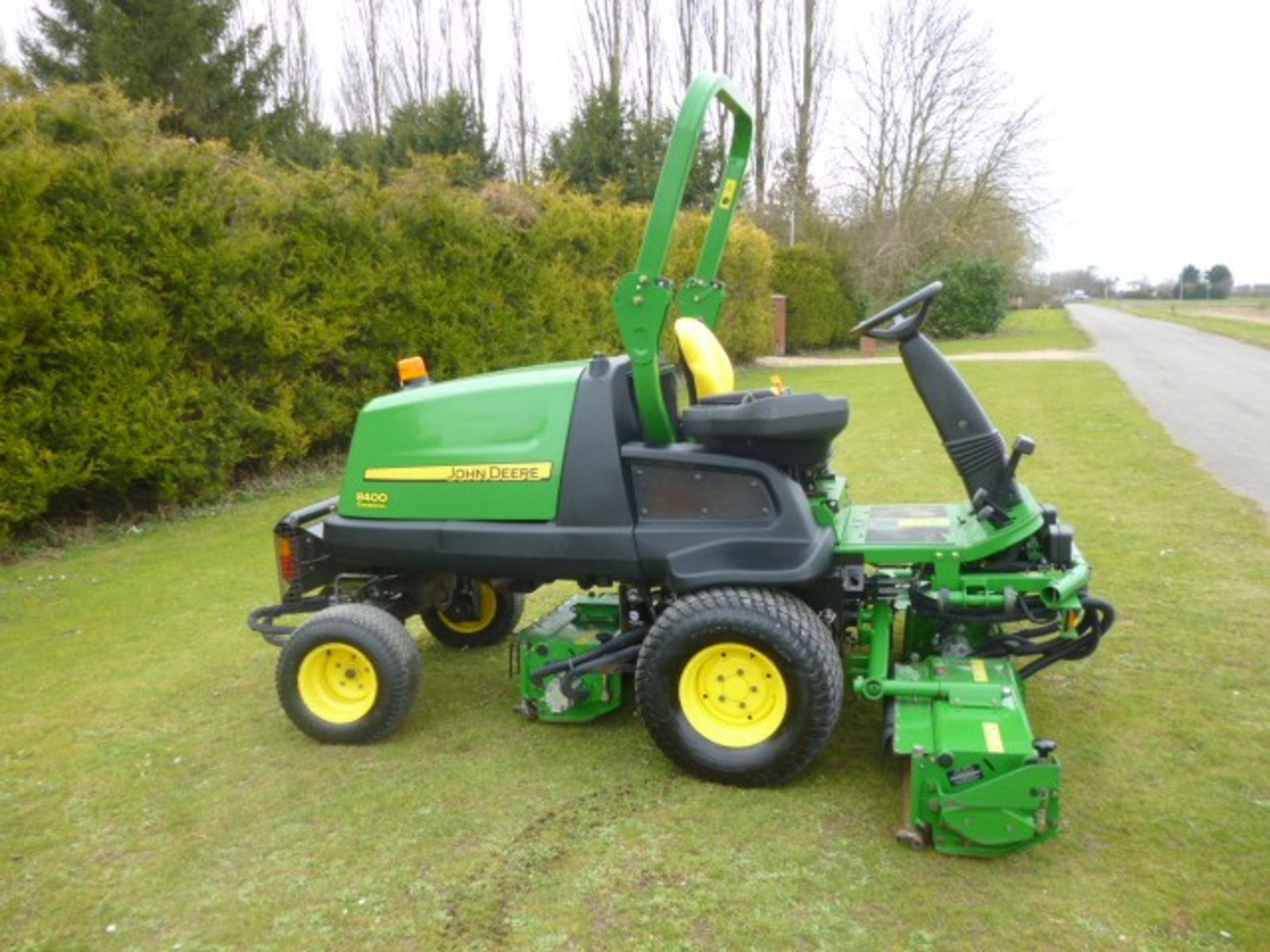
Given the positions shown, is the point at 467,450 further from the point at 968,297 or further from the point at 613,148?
the point at 968,297

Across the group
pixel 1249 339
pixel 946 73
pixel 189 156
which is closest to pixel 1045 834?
pixel 189 156

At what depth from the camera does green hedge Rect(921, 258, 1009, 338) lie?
2984 cm

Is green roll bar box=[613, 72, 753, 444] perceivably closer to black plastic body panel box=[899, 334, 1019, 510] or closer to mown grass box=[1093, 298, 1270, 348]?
black plastic body panel box=[899, 334, 1019, 510]

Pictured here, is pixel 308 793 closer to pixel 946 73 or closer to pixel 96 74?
pixel 96 74

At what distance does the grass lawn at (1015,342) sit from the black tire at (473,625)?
17.0 metres

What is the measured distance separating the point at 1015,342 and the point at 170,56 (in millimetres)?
22307

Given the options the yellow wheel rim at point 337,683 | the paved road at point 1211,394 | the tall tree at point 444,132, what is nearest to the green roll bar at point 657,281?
the yellow wheel rim at point 337,683

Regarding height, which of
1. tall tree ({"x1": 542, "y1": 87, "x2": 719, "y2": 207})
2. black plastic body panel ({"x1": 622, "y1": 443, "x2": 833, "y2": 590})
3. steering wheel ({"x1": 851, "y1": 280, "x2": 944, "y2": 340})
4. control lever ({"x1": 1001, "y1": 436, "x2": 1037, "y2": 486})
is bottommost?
black plastic body panel ({"x1": 622, "y1": 443, "x2": 833, "y2": 590})

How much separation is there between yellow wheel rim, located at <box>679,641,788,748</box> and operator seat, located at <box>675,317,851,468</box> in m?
0.74

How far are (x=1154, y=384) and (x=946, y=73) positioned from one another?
18.3 meters

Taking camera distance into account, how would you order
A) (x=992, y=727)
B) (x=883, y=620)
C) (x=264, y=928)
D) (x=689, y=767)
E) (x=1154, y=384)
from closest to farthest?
→ (x=264, y=928)
(x=992, y=727)
(x=689, y=767)
(x=883, y=620)
(x=1154, y=384)

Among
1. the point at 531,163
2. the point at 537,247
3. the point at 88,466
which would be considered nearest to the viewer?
the point at 88,466

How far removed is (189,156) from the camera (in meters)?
8.16

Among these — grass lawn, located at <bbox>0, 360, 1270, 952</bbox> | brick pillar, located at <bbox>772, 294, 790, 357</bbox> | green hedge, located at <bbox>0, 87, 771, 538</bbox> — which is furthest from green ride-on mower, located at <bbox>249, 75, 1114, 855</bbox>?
brick pillar, located at <bbox>772, 294, 790, 357</bbox>
